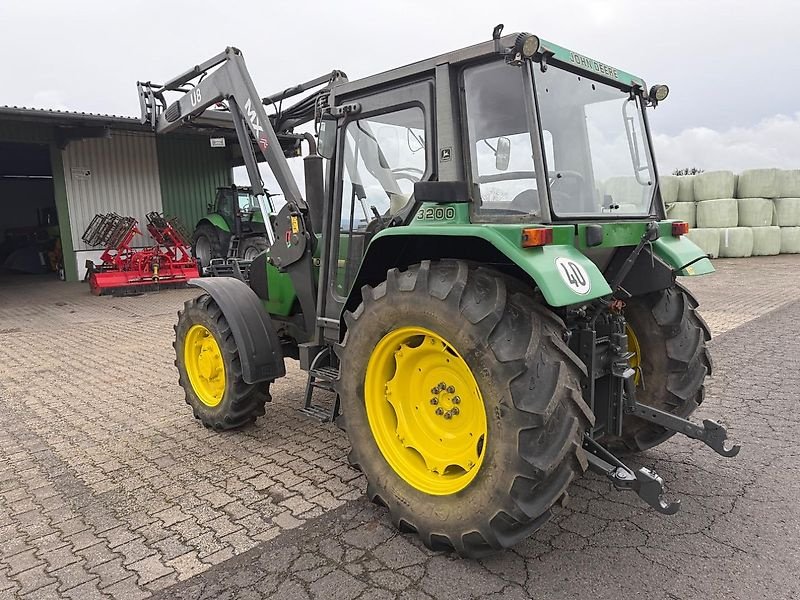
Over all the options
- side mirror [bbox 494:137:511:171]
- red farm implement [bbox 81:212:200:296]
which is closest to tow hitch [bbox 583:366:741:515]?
side mirror [bbox 494:137:511:171]

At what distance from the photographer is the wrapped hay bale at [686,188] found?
17375 mm

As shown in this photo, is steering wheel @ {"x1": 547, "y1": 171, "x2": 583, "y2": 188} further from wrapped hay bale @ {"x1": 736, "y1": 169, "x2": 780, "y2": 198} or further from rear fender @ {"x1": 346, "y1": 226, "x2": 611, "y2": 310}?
wrapped hay bale @ {"x1": 736, "y1": 169, "x2": 780, "y2": 198}

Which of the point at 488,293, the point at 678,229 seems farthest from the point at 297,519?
the point at 678,229

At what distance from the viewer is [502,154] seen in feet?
9.60

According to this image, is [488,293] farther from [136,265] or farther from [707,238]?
[707,238]

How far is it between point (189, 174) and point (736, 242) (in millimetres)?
15973

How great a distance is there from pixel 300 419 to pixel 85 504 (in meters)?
1.64

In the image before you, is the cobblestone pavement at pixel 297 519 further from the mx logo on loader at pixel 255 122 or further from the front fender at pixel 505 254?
the mx logo on loader at pixel 255 122

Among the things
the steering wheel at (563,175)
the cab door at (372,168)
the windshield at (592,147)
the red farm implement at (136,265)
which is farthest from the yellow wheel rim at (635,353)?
the red farm implement at (136,265)

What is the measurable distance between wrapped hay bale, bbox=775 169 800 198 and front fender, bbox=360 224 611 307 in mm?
17051

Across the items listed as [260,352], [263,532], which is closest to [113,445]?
[260,352]

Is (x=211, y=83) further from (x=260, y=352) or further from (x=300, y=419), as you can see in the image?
(x=300, y=419)

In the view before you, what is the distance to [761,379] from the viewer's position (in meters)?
5.54

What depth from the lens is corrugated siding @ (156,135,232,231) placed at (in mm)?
17672
